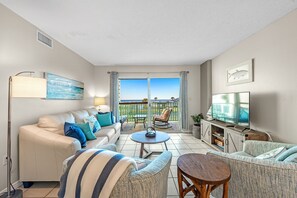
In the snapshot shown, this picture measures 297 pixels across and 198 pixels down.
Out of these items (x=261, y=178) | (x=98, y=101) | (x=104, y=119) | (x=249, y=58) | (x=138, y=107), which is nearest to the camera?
(x=261, y=178)

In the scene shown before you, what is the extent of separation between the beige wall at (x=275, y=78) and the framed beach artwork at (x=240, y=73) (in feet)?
0.31

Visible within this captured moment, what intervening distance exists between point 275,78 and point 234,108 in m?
0.83

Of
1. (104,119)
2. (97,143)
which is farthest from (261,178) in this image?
(104,119)

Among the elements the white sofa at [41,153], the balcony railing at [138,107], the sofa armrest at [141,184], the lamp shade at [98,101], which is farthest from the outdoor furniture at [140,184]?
the balcony railing at [138,107]

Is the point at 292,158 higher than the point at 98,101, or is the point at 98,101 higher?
the point at 98,101

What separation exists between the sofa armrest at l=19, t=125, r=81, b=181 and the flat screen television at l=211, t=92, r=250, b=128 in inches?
109

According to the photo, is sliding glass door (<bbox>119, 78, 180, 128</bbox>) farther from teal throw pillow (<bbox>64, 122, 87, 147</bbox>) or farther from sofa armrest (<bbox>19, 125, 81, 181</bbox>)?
sofa armrest (<bbox>19, 125, 81, 181</bbox>)

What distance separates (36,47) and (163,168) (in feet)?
8.77

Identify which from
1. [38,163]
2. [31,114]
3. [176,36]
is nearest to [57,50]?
[31,114]

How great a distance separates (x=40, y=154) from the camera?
1957mm

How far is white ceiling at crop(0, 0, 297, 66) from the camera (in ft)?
5.98

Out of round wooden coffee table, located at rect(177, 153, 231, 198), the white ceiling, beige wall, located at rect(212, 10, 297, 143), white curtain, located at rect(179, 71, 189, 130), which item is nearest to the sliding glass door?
white curtain, located at rect(179, 71, 189, 130)

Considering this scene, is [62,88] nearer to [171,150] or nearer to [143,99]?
[171,150]

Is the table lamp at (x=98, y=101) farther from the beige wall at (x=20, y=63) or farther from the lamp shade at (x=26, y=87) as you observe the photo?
the lamp shade at (x=26, y=87)
